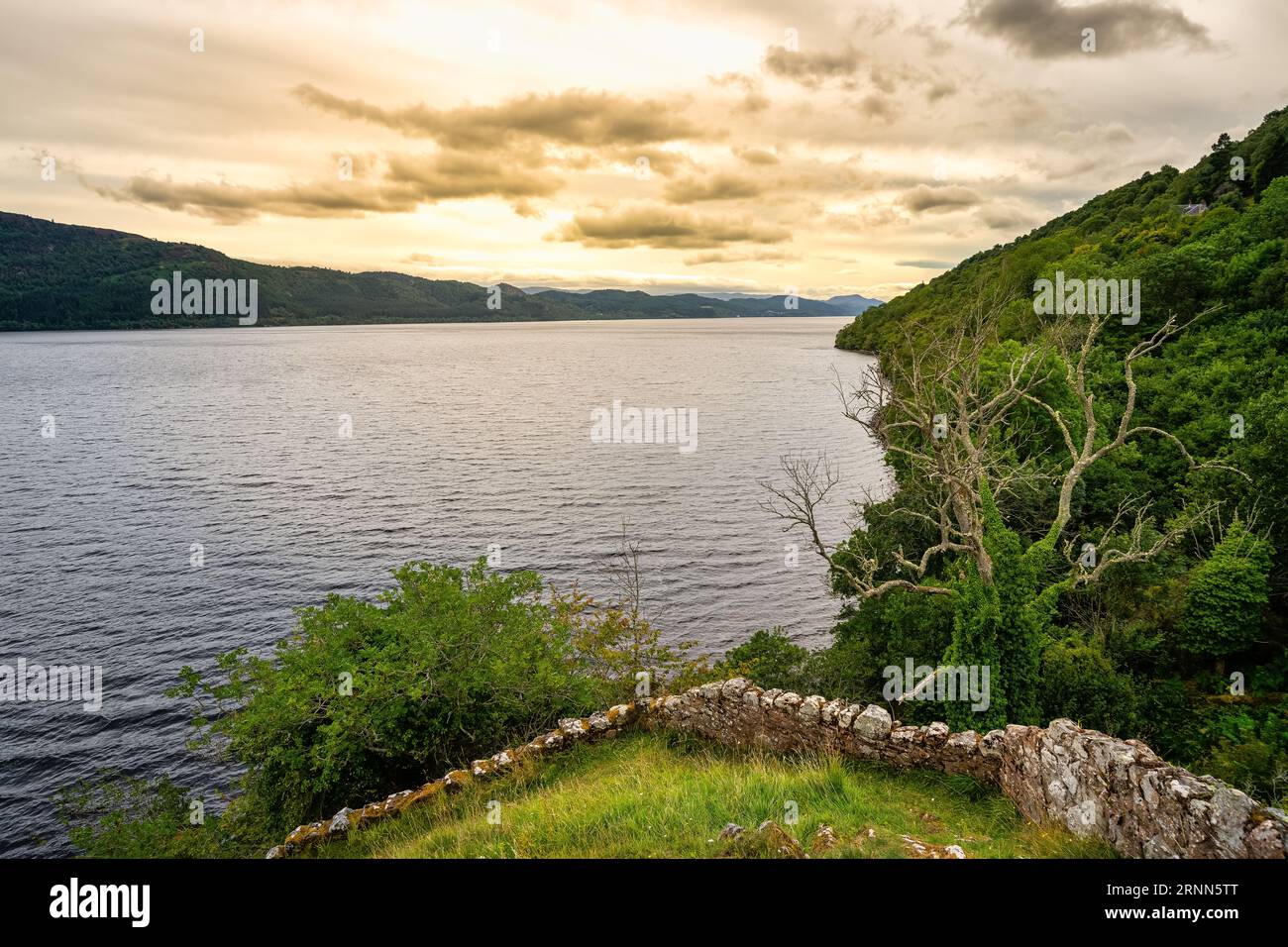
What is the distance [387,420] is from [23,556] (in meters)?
50.6

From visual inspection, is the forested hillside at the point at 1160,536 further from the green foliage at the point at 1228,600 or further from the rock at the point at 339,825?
the rock at the point at 339,825

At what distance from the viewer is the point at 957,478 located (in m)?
19.6

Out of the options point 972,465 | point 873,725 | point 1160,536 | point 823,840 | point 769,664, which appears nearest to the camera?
point 823,840

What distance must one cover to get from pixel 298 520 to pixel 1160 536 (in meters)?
51.3

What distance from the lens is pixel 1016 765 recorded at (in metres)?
12.2

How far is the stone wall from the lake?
50.0 feet

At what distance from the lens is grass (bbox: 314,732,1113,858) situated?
1014 cm

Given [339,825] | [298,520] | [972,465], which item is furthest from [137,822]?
[298,520]

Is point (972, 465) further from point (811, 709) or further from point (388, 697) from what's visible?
point (388, 697)

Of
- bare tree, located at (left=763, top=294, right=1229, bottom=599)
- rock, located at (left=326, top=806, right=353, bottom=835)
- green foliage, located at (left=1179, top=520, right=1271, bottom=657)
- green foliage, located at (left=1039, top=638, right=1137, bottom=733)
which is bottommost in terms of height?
rock, located at (left=326, top=806, right=353, bottom=835)

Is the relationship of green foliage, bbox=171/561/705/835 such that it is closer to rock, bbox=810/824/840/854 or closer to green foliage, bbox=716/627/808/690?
green foliage, bbox=716/627/808/690

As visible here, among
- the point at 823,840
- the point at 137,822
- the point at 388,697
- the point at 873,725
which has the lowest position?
the point at 137,822

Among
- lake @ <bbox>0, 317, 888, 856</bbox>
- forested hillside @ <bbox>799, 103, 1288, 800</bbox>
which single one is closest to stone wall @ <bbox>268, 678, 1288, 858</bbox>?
forested hillside @ <bbox>799, 103, 1288, 800</bbox>
